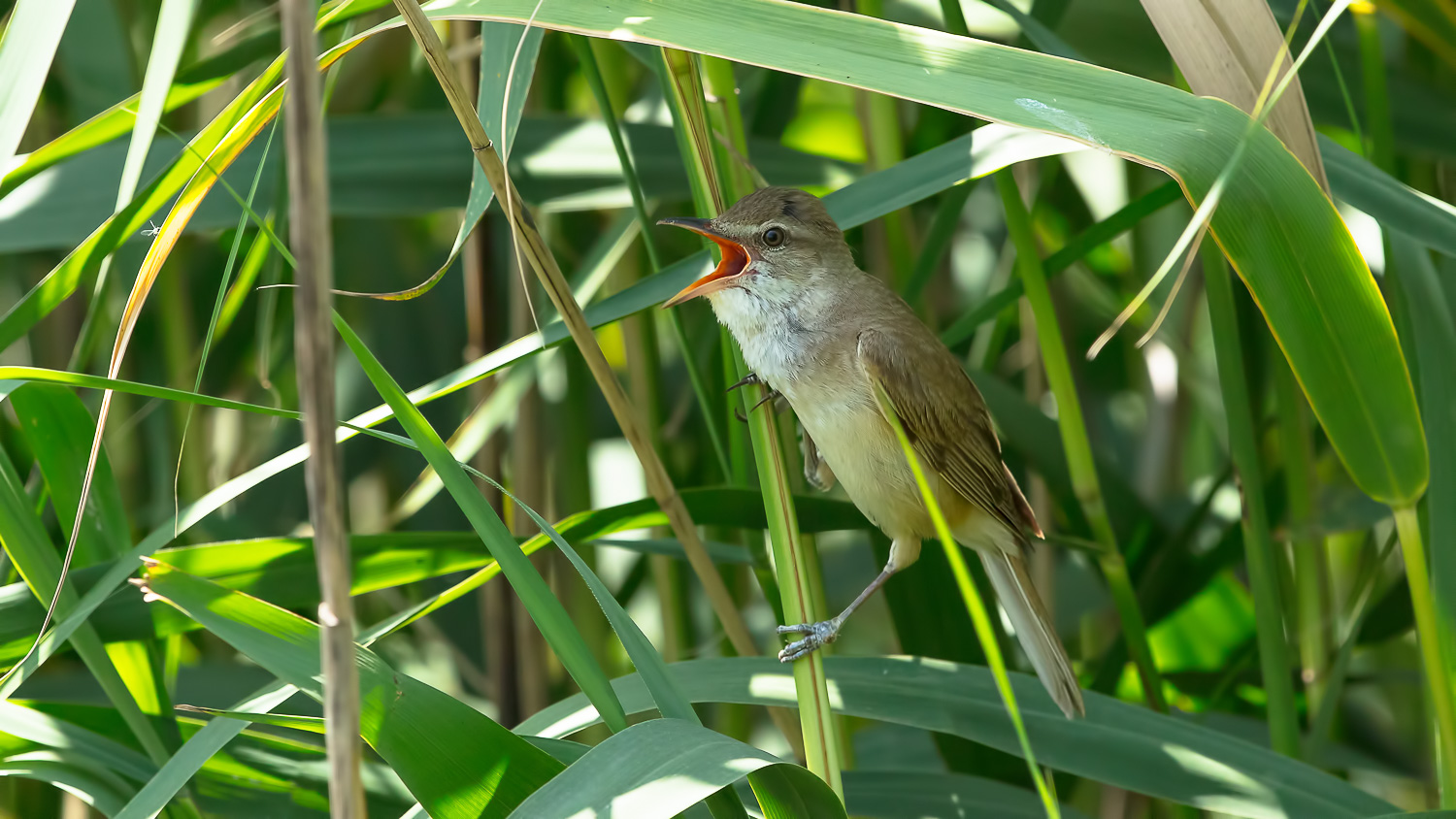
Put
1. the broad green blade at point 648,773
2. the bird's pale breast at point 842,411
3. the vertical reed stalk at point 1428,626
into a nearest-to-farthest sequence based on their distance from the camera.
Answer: the broad green blade at point 648,773
the vertical reed stalk at point 1428,626
the bird's pale breast at point 842,411

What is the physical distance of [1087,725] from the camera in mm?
1653

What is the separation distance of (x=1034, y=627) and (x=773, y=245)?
89cm

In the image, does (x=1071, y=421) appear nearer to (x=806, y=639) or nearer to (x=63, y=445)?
(x=806, y=639)

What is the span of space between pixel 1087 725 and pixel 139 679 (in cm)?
149

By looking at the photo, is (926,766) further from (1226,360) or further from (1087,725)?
(1226,360)

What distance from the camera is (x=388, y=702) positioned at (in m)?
1.11

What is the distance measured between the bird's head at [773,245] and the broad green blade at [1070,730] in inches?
23.3

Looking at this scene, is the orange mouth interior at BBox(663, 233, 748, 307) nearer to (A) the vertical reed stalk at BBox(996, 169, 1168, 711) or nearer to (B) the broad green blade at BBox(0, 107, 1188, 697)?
(B) the broad green blade at BBox(0, 107, 1188, 697)

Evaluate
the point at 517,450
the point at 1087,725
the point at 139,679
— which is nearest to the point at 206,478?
the point at 517,450

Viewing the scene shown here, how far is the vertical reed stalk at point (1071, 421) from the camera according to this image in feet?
5.51

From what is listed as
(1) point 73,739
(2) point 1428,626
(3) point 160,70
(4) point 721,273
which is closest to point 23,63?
(3) point 160,70

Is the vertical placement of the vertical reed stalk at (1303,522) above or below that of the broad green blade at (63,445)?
above

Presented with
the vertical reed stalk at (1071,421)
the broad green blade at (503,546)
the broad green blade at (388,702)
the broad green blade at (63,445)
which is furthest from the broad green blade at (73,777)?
the vertical reed stalk at (1071,421)

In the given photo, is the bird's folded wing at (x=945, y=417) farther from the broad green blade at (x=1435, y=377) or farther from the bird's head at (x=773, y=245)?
the broad green blade at (x=1435, y=377)
